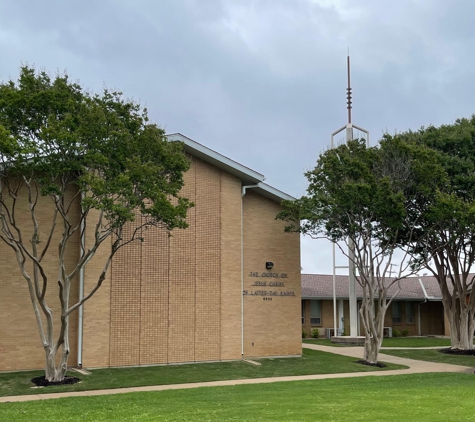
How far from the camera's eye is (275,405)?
1326cm

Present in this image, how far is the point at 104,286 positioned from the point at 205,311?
4.33 m

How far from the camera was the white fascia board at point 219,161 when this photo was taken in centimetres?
2288

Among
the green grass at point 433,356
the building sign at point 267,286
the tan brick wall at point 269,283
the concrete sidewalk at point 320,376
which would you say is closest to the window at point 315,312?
the concrete sidewalk at point 320,376

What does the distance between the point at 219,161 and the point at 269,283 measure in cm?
585

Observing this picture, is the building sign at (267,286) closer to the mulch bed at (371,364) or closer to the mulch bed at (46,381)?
the mulch bed at (371,364)

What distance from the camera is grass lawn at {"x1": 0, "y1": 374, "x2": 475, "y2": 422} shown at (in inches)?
459

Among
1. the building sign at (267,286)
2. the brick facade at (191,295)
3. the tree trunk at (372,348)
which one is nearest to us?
the brick facade at (191,295)

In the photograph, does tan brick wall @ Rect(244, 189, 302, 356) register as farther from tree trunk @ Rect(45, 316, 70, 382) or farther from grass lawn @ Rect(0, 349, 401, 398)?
tree trunk @ Rect(45, 316, 70, 382)

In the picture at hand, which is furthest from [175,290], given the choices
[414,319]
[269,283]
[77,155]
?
[414,319]

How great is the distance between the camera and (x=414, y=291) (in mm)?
44344

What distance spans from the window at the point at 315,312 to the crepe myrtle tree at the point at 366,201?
16.2 meters

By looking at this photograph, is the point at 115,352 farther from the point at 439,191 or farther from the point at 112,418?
the point at 439,191

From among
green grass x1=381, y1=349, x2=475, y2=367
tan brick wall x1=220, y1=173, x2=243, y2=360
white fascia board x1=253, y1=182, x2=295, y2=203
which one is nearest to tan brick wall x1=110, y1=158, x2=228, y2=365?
tan brick wall x1=220, y1=173, x2=243, y2=360

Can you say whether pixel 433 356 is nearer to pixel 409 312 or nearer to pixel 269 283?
pixel 269 283
